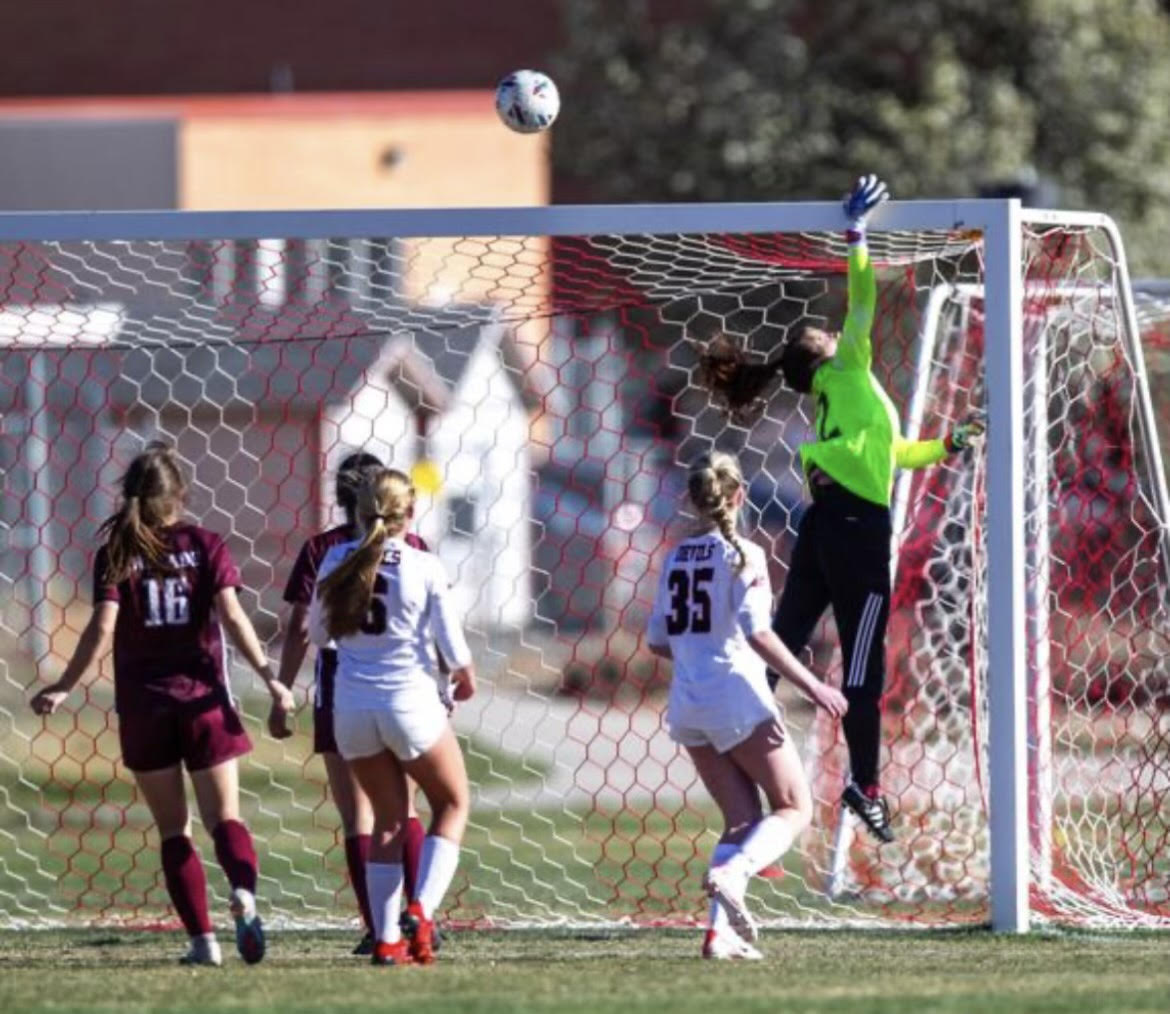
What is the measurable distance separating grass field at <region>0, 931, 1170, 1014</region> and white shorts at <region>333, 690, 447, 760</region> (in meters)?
0.69

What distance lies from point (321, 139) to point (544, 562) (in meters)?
9.12

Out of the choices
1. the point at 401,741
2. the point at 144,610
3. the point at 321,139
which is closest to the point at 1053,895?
the point at 401,741

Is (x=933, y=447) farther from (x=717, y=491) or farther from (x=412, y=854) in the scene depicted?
(x=412, y=854)

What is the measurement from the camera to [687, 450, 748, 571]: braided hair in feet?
27.7

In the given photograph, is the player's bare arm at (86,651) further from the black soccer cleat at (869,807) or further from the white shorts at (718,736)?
the black soccer cleat at (869,807)

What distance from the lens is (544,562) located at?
2462 centimetres

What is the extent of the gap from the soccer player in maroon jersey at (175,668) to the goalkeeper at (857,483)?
2.09 metres

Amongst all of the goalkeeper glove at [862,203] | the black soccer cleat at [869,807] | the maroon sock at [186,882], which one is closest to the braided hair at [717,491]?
the goalkeeper glove at [862,203]

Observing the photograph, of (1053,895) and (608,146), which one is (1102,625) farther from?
(608,146)

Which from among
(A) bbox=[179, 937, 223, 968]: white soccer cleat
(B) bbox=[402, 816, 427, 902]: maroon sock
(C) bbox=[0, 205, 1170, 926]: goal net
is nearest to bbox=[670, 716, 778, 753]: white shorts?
(B) bbox=[402, 816, 427, 902]: maroon sock

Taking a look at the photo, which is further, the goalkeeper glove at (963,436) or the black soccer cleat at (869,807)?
the black soccer cleat at (869,807)

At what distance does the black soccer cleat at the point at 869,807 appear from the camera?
30.2 feet

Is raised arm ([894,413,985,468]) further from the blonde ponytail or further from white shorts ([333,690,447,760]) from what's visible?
white shorts ([333,690,447,760])

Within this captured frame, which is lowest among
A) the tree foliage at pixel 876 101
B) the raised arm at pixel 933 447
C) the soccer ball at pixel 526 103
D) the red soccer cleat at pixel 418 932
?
the red soccer cleat at pixel 418 932
